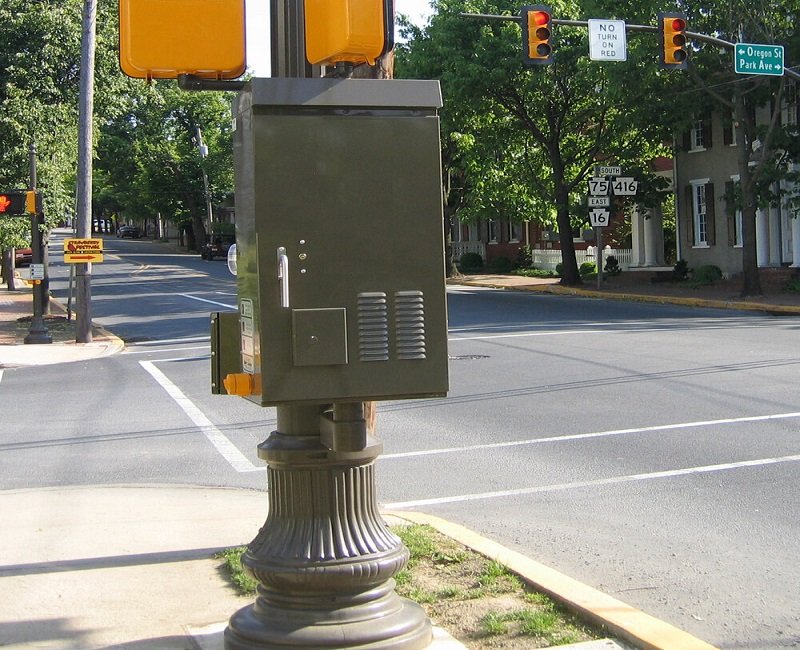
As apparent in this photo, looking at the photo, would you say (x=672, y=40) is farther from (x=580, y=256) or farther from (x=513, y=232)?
(x=513, y=232)

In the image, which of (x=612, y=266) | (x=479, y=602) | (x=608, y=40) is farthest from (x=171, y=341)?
(x=612, y=266)

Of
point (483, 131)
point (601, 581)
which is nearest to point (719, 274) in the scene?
point (483, 131)

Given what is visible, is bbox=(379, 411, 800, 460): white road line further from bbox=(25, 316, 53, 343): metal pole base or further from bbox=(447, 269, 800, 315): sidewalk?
bbox=(25, 316, 53, 343): metal pole base

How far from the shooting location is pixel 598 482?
857 cm

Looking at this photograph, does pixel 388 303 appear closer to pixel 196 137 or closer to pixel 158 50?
pixel 158 50

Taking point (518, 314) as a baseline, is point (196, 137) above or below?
above

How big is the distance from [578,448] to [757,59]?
13791 millimetres

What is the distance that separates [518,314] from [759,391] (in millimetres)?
14120

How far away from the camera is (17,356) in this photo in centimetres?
2144

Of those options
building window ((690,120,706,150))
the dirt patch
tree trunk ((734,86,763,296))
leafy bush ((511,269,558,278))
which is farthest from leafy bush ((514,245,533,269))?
the dirt patch

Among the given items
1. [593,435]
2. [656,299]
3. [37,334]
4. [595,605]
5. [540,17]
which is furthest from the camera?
[656,299]

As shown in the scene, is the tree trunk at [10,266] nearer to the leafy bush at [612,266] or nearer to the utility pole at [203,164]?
the leafy bush at [612,266]

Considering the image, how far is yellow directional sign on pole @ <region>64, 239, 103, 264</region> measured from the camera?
2320 centimetres

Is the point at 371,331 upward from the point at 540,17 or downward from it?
downward
